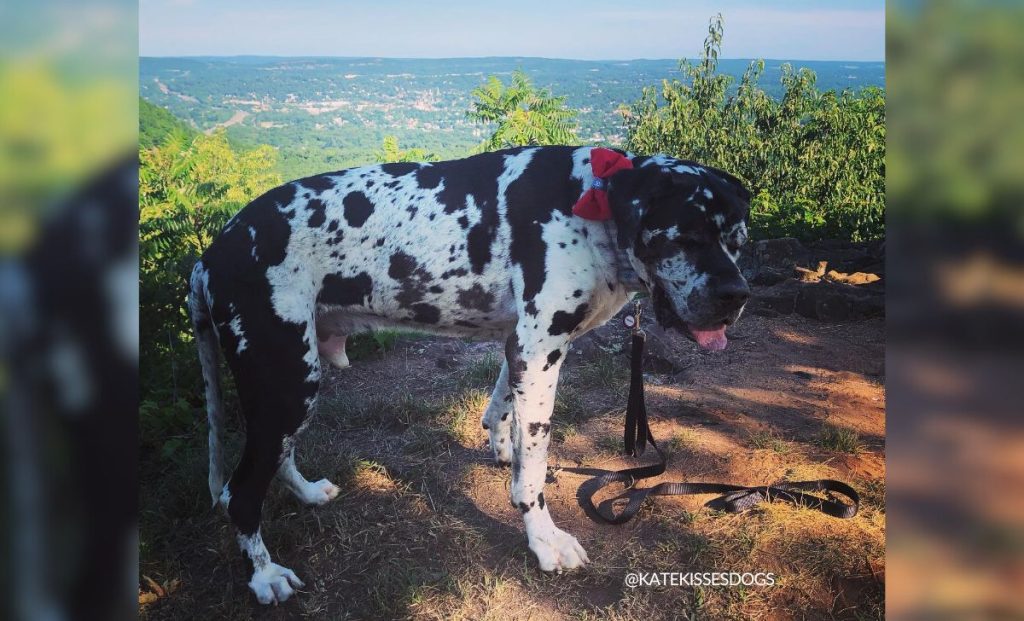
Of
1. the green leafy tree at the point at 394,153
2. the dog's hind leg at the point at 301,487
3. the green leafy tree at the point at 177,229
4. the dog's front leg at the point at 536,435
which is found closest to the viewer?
the dog's front leg at the point at 536,435

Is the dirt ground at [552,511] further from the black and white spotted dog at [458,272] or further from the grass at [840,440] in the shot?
the black and white spotted dog at [458,272]

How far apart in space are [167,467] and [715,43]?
291 cm

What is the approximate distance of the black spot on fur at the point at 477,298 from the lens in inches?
101

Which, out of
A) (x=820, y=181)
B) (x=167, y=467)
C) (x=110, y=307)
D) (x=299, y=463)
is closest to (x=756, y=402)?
(x=820, y=181)

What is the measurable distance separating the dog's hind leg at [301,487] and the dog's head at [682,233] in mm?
1560

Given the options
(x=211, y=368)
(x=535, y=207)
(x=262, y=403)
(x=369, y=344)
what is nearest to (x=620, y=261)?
(x=535, y=207)

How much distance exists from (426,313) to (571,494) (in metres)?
0.99

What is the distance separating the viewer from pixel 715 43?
3.07 m

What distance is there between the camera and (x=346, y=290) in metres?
2.58

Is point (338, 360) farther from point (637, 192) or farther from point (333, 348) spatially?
point (637, 192)

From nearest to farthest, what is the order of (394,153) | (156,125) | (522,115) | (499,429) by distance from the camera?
(499,429) < (156,125) < (394,153) < (522,115)

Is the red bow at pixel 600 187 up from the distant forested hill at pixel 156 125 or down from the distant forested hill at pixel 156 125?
down

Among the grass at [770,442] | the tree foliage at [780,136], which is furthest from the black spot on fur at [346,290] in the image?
the tree foliage at [780,136]

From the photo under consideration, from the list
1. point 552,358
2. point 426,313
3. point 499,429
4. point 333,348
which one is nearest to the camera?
point 552,358
